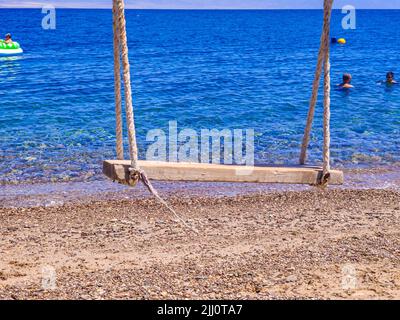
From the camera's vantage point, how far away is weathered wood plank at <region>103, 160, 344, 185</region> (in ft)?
16.9

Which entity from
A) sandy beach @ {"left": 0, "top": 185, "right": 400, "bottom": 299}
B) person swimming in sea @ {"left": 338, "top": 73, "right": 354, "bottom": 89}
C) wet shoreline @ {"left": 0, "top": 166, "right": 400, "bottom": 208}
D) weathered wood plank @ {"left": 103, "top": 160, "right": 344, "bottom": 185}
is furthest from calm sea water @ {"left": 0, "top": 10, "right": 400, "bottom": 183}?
weathered wood plank @ {"left": 103, "top": 160, "right": 344, "bottom": 185}

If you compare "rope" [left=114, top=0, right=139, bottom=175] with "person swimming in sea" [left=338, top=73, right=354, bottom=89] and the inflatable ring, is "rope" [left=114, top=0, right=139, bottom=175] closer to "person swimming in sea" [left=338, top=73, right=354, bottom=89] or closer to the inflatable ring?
"person swimming in sea" [left=338, top=73, right=354, bottom=89]

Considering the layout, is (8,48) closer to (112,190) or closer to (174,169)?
(112,190)

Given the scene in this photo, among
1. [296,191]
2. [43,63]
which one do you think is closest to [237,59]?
[43,63]

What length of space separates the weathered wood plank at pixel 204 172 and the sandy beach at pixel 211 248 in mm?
2375

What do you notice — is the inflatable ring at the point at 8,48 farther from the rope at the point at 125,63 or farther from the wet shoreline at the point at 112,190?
the rope at the point at 125,63

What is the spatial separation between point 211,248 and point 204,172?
3.78 meters

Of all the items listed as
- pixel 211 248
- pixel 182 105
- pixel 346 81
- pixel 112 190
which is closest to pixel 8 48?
pixel 182 105

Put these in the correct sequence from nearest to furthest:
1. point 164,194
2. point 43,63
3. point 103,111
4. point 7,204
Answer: point 7,204 → point 164,194 → point 103,111 → point 43,63

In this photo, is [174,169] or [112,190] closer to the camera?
[174,169]

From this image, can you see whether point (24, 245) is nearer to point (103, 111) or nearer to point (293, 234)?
point (293, 234)

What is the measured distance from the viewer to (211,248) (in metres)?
8.77
